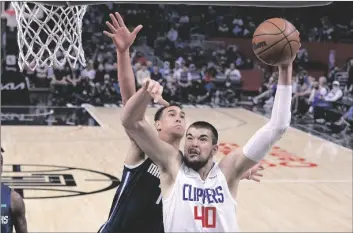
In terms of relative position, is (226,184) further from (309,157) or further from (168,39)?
(168,39)

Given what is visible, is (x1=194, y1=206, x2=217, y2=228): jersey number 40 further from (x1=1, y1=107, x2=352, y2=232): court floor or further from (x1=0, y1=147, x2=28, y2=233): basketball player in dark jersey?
(x1=1, y1=107, x2=352, y2=232): court floor

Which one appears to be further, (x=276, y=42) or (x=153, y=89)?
(x=276, y=42)

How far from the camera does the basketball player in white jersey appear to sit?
9.68 ft

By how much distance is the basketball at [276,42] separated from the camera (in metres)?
2.97

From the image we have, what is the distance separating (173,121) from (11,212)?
122 centimetres

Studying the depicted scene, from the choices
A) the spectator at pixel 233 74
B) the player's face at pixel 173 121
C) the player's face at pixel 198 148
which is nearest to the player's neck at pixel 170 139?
the player's face at pixel 173 121

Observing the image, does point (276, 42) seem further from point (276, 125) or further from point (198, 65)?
point (198, 65)

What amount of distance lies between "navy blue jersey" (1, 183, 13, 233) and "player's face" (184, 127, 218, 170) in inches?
56.4

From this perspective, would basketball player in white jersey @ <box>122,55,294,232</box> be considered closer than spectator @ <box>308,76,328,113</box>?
Yes

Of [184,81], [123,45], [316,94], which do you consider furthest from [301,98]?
[123,45]

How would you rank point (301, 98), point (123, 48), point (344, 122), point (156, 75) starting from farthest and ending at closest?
point (156, 75) → point (301, 98) → point (344, 122) → point (123, 48)

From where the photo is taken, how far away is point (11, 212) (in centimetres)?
402

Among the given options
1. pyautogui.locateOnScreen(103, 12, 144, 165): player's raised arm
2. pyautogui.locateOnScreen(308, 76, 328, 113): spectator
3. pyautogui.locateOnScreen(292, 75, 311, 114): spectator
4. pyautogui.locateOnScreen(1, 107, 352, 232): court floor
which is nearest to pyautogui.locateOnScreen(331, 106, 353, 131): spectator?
pyautogui.locateOnScreen(308, 76, 328, 113): spectator

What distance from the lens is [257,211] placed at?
25.7 ft
